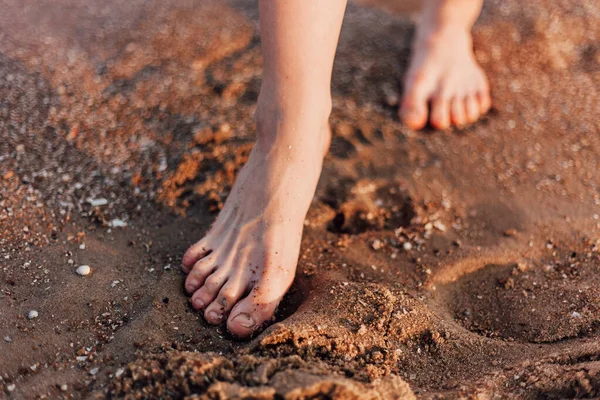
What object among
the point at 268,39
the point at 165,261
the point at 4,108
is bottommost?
the point at 165,261

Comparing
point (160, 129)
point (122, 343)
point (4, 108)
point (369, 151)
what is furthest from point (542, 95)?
point (4, 108)

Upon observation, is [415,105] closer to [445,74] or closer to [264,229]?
[445,74]

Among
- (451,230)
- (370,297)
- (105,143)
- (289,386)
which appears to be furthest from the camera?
A: (105,143)

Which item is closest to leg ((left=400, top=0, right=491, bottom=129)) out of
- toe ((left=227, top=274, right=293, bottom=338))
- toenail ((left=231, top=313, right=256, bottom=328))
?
toe ((left=227, top=274, right=293, bottom=338))

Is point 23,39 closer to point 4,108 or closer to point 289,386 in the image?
point 4,108

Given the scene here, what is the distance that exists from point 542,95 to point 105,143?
185cm

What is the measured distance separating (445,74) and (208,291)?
4.75 ft

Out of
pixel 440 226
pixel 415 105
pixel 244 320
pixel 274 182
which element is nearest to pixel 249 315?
pixel 244 320

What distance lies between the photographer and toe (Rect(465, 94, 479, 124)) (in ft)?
7.88

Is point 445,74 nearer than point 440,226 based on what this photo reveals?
No

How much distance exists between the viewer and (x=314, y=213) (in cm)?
199

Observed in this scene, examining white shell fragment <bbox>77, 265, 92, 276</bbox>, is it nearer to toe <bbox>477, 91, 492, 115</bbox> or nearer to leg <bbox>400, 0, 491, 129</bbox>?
leg <bbox>400, 0, 491, 129</bbox>

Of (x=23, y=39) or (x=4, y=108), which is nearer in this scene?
(x=4, y=108)

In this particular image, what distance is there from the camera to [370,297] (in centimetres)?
163
